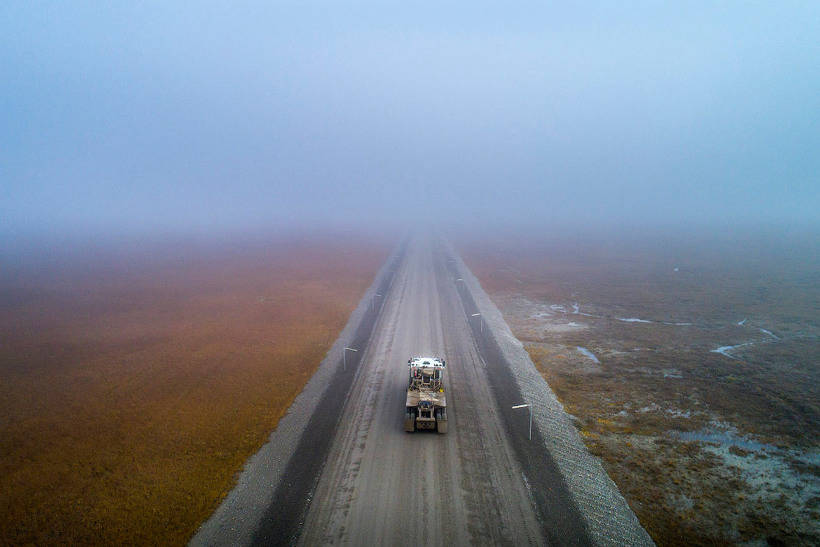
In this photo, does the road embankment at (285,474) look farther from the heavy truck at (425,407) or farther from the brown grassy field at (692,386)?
the brown grassy field at (692,386)

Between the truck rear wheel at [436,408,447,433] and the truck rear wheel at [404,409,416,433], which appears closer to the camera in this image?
the truck rear wheel at [436,408,447,433]

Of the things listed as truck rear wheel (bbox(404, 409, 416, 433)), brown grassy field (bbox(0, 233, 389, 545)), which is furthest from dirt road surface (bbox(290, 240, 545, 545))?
brown grassy field (bbox(0, 233, 389, 545))

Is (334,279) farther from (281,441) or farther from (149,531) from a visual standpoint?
(149,531)

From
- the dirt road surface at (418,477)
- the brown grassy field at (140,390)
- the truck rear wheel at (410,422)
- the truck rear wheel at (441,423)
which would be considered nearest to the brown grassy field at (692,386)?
the dirt road surface at (418,477)

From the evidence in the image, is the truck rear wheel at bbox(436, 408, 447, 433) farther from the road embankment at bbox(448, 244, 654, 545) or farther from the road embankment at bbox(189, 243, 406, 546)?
the road embankment at bbox(189, 243, 406, 546)

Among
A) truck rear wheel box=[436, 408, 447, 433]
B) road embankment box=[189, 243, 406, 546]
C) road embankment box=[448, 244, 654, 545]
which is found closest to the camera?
road embankment box=[189, 243, 406, 546]

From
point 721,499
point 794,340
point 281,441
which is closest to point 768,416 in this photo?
point 721,499
